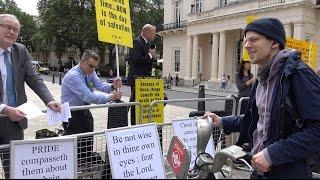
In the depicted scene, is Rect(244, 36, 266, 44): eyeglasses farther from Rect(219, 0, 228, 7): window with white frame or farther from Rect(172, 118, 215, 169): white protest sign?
Rect(219, 0, 228, 7): window with white frame

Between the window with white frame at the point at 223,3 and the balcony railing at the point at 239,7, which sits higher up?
the window with white frame at the point at 223,3

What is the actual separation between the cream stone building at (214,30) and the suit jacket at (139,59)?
1097 inches

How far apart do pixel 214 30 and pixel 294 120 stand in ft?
134

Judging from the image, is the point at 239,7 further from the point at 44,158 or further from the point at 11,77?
the point at 44,158

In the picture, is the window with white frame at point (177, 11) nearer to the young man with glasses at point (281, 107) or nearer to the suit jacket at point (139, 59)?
the suit jacket at point (139, 59)

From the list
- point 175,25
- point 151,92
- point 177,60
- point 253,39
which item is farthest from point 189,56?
point 253,39

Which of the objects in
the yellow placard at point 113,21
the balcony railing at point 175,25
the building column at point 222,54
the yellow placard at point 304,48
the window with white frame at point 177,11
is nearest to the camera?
the yellow placard at point 113,21

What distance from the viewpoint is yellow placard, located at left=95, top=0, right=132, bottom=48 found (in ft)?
20.1

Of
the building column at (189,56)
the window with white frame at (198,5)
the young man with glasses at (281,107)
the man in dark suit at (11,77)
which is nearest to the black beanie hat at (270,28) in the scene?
the young man with glasses at (281,107)

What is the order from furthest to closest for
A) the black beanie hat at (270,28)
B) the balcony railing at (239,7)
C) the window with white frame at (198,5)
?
the window with white frame at (198,5) → the balcony railing at (239,7) → the black beanie hat at (270,28)

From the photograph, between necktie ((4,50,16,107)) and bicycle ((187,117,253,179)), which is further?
necktie ((4,50,16,107))

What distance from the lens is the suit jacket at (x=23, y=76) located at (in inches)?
174

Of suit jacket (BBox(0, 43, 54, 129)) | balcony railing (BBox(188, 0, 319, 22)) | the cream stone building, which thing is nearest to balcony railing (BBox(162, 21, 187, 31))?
the cream stone building

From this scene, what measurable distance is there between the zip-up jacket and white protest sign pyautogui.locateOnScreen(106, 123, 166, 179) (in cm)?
131
